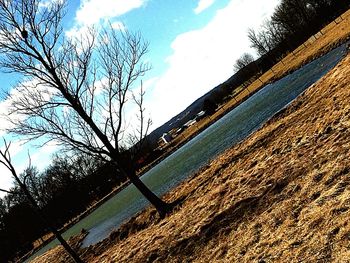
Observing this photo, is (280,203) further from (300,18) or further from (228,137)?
(300,18)

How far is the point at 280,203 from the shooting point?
691cm

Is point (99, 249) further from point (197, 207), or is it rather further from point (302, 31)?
point (302, 31)

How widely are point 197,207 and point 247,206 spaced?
3214 mm

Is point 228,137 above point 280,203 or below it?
below

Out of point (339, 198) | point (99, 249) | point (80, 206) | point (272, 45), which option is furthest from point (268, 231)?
point (272, 45)

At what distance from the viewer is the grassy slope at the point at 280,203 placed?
17.4 feet

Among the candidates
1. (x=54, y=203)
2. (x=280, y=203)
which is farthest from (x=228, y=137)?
(x=54, y=203)

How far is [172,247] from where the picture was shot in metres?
8.95

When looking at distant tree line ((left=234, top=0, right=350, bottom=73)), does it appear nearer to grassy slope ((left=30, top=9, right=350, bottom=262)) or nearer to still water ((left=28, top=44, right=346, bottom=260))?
still water ((left=28, top=44, right=346, bottom=260))

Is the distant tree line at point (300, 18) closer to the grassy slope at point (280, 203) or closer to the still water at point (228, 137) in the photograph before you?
the still water at point (228, 137)

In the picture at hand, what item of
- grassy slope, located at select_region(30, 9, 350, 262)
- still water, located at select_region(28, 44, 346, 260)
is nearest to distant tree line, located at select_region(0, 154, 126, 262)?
still water, located at select_region(28, 44, 346, 260)

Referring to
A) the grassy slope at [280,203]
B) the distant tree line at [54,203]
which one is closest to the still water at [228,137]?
the grassy slope at [280,203]

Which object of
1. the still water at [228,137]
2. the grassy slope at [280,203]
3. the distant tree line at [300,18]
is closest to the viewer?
the grassy slope at [280,203]

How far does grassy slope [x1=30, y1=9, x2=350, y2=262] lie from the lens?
5312 millimetres
